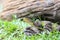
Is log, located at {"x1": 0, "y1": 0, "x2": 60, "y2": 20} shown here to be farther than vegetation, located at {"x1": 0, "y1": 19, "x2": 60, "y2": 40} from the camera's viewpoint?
Yes

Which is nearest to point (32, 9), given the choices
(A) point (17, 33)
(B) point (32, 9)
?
(B) point (32, 9)

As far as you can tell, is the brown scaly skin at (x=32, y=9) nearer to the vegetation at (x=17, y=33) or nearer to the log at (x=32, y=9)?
the log at (x=32, y=9)

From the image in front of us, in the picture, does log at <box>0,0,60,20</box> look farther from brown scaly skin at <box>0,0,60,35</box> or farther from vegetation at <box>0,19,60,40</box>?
vegetation at <box>0,19,60,40</box>

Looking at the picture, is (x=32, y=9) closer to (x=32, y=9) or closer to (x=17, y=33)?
(x=32, y=9)

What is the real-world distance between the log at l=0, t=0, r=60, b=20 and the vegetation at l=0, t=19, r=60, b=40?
484 mm

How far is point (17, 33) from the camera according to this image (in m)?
4.37

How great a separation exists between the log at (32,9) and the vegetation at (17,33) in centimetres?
48

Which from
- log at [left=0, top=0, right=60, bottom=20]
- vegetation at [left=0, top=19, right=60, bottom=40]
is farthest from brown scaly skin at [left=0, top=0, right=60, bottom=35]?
vegetation at [left=0, top=19, right=60, bottom=40]

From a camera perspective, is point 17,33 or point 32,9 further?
point 32,9

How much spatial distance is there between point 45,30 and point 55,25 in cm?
38

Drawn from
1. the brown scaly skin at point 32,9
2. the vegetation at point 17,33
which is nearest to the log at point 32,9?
the brown scaly skin at point 32,9

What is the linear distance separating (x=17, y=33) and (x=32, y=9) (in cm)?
110

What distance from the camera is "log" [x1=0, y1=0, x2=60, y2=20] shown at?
516 cm

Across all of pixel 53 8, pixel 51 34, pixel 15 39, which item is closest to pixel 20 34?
pixel 15 39
